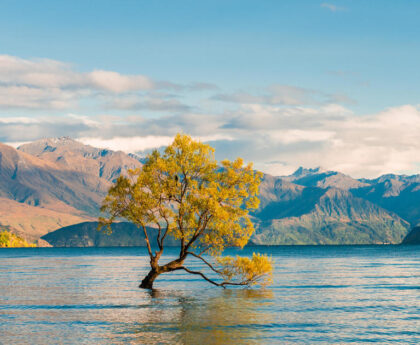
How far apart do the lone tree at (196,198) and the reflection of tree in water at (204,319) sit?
6.48 metres

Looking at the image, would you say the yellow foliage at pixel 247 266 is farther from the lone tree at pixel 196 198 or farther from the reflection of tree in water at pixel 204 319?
the reflection of tree in water at pixel 204 319

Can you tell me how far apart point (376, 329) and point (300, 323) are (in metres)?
7.42

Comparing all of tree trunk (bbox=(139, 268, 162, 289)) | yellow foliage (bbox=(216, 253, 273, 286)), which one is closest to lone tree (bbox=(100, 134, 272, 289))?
yellow foliage (bbox=(216, 253, 273, 286))

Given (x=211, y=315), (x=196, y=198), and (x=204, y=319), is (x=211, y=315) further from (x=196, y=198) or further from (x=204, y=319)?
(x=196, y=198)

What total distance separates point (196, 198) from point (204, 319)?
919 inches

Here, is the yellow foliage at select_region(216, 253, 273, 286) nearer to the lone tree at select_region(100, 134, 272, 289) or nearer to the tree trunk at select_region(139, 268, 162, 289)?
the lone tree at select_region(100, 134, 272, 289)

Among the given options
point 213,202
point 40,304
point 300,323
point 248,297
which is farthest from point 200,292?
point 300,323

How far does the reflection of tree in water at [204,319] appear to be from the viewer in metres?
47.3

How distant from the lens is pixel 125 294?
83.2 meters

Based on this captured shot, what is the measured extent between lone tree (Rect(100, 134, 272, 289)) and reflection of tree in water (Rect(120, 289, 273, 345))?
6.48m

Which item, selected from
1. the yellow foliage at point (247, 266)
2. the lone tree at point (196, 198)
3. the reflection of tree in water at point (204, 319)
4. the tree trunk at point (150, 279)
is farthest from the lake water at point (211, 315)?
the lone tree at point (196, 198)

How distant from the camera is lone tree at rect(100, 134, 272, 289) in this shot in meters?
77.9

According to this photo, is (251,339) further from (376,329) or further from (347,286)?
(347,286)

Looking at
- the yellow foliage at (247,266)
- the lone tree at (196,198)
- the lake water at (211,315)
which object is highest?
the lone tree at (196,198)
